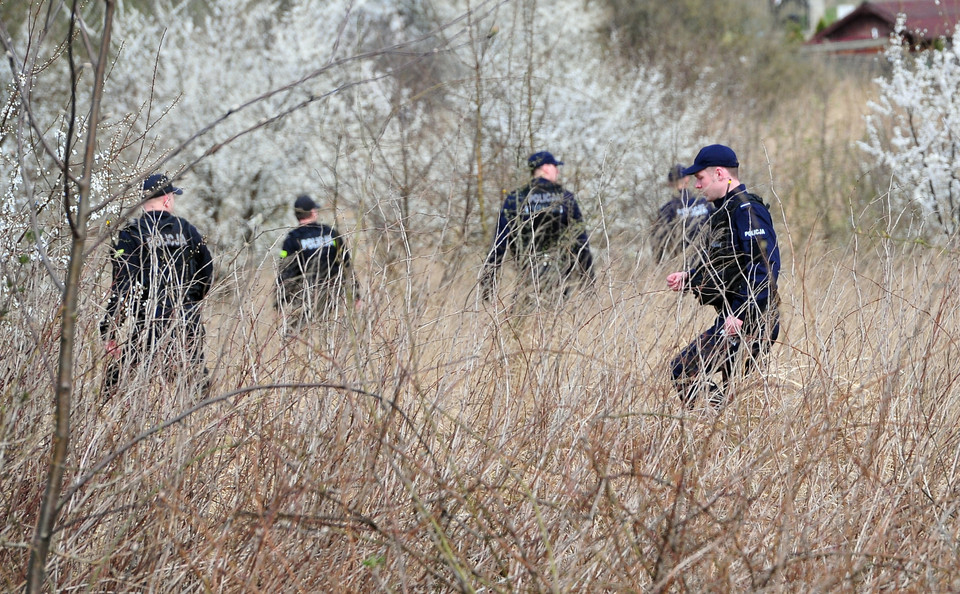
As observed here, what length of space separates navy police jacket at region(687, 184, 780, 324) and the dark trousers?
14 centimetres

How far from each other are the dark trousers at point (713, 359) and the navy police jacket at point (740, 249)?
0.46ft

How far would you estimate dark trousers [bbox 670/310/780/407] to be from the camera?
10.8 feet

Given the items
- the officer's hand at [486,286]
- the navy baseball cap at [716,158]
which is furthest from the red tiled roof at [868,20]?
the officer's hand at [486,286]

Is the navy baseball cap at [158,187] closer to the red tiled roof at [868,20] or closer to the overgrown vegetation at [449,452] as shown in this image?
the overgrown vegetation at [449,452]

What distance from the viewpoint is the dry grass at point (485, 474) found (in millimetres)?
2543

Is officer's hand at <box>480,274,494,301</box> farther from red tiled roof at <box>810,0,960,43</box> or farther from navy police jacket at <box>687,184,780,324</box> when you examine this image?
red tiled roof at <box>810,0,960,43</box>

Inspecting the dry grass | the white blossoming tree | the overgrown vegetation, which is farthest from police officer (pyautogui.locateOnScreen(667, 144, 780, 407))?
the white blossoming tree

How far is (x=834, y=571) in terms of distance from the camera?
249cm

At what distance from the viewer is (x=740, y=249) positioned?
4.33 meters

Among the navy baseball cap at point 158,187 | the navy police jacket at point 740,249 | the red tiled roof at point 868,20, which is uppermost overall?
the red tiled roof at point 868,20

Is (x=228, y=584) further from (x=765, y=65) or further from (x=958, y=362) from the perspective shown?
(x=765, y=65)

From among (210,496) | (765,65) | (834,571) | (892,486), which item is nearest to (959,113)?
(892,486)

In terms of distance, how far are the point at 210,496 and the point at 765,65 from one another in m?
19.1

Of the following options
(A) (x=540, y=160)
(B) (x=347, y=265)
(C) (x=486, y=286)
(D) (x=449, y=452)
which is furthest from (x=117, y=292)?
(A) (x=540, y=160)
